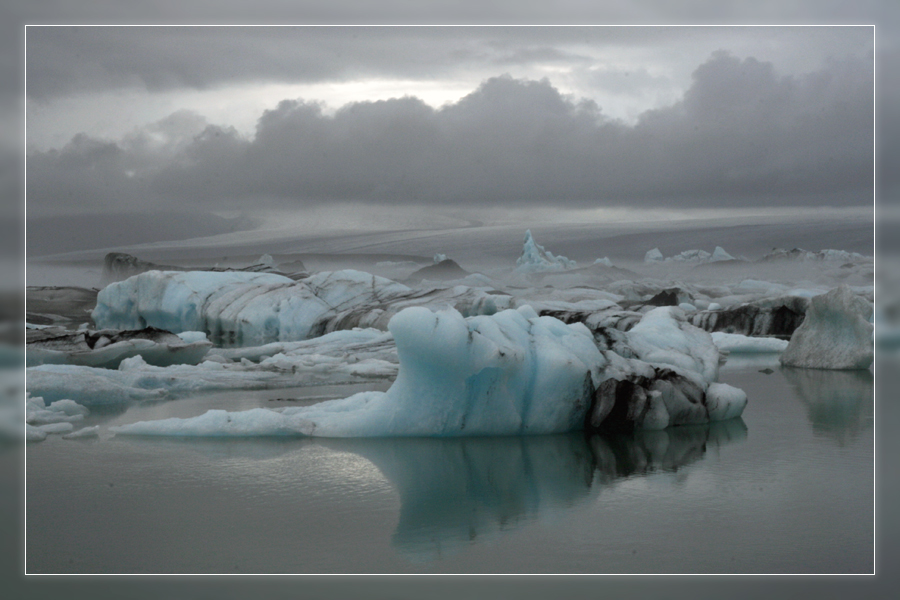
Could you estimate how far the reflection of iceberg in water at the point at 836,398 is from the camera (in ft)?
22.0

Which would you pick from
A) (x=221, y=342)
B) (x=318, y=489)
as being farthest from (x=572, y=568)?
(x=221, y=342)

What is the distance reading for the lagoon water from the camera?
3.71m

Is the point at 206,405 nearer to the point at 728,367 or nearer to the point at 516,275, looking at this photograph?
the point at 728,367

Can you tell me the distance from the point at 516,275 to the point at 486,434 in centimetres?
2152

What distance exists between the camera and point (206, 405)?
7.98 m

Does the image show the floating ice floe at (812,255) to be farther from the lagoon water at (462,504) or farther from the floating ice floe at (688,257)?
the lagoon water at (462,504)

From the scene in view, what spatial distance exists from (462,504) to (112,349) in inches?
296

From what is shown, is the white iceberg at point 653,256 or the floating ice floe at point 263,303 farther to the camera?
the white iceberg at point 653,256

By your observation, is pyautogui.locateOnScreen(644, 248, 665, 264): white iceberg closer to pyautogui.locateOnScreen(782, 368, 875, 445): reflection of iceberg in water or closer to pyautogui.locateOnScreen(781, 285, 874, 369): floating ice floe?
pyautogui.locateOnScreen(781, 285, 874, 369): floating ice floe

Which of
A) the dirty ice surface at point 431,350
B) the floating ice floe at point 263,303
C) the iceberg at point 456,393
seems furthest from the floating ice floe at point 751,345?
the iceberg at point 456,393

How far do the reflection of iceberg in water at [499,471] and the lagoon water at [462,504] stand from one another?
0.05ft

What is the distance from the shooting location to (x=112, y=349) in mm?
10641

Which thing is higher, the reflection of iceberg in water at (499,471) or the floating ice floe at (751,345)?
the floating ice floe at (751,345)

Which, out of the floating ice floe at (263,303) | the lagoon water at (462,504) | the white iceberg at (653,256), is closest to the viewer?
the lagoon water at (462,504)
